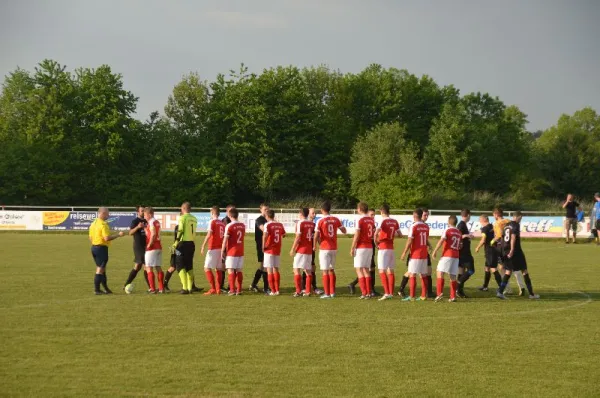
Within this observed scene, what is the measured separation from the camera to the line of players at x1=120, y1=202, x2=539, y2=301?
16500 millimetres

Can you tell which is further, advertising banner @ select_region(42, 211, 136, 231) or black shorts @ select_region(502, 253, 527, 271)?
advertising banner @ select_region(42, 211, 136, 231)

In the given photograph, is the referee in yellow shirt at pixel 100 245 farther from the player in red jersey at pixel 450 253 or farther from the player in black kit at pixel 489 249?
the player in black kit at pixel 489 249

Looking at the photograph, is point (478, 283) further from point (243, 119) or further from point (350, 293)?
point (243, 119)

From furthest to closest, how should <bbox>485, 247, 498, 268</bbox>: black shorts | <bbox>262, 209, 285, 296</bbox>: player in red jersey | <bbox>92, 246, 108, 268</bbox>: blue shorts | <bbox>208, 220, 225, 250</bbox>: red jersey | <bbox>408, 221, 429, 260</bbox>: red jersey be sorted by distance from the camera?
<bbox>485, 247, 498, 268</bbox>: black shorts, <bbox>208, 220, 225, 250</bbox>: red jersey, <bbox>262, 209, 285, 296</bbox>: player in red jersey, <bbox>92, 246, 108, 268</bbox>: blue shorts, <bbox>408, 221, 429, 260</bbox>: red jersey

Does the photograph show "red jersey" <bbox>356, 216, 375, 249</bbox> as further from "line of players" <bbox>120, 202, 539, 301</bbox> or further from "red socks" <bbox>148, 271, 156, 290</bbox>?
"red socks" <bbox>148, 271, 156, 290</bbox>

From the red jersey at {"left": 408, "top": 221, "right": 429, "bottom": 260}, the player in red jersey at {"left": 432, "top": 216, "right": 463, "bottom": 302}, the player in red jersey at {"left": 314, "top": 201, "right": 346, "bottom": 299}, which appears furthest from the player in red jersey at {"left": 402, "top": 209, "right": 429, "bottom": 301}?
the player in red jersey at {"left": 314, "top": 201, "right": 346, "bottom": 299}

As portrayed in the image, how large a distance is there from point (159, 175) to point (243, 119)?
30.2 ft

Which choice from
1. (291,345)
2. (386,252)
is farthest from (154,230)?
(291,345)

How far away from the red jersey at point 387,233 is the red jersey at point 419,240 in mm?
479

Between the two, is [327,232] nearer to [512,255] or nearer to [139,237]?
[512,255]

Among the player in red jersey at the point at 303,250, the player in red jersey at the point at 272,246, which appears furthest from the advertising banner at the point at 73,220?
the player in red jersey at the point at 303,250

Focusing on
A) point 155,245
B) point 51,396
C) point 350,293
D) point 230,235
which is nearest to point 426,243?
point 350,293

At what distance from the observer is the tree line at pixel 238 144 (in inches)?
2552

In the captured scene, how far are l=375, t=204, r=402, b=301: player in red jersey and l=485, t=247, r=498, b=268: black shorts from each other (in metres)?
2.73
